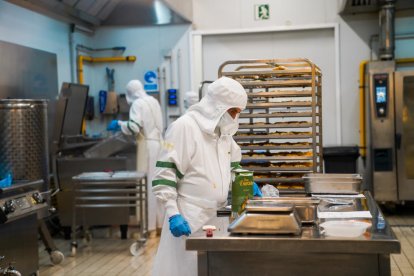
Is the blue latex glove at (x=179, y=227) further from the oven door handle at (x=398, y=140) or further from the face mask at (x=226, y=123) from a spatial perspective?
the oven door handle at (x=398, y=140)

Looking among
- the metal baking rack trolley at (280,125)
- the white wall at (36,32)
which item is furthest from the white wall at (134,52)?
the metal baking rack trolley at (280,125)

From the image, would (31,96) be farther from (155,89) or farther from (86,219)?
(155,89)

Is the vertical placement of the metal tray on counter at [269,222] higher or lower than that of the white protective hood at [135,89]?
lower

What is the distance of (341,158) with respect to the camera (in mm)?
6496

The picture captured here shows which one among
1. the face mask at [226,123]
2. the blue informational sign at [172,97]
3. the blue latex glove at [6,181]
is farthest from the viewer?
the blue informational sign at [172,97]

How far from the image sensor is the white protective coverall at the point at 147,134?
5.99 meters

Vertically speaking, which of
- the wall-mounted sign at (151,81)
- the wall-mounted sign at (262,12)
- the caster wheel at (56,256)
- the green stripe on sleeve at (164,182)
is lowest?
the caster wheel at (56,256)

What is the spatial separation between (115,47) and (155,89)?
78 cm

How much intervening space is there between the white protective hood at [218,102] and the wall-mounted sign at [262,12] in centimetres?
462

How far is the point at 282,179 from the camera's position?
420 centimetres

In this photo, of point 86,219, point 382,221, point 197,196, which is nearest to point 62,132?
point 86,219

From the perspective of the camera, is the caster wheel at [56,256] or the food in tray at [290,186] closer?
the food in tray at [290,186]

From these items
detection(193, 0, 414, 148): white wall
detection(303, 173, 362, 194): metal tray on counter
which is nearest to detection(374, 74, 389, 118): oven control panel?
detection(193, 0, 414, 148): white wall

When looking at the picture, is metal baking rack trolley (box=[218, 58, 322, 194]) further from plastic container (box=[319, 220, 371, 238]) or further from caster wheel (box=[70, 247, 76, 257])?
caster wheel (box=[70, 247, 76, 257])
